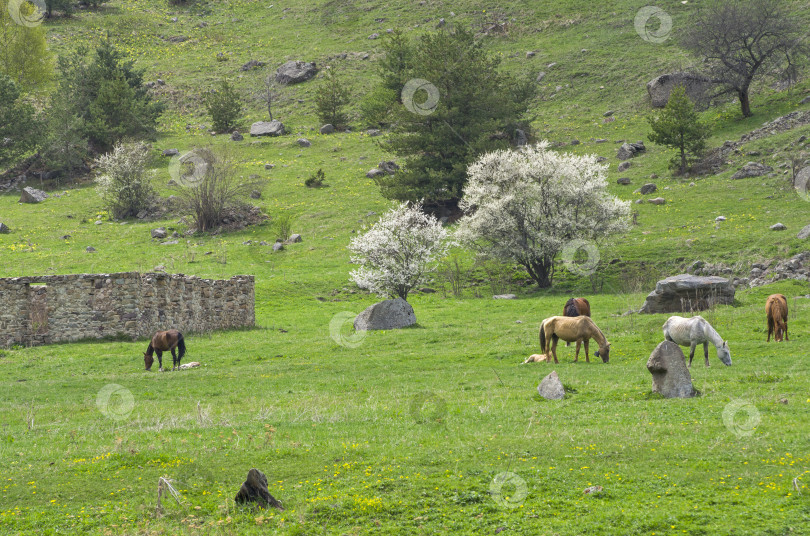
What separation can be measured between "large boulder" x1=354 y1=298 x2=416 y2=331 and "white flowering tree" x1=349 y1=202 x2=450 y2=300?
8.22 metres

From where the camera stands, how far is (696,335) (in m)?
22.2

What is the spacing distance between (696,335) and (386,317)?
1663cm

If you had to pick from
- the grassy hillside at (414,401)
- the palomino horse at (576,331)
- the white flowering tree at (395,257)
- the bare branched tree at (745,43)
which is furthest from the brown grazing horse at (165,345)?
the bare branched tree at (745,43)

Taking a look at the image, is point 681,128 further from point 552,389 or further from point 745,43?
point 552,389

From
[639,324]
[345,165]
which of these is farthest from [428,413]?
[345,165]

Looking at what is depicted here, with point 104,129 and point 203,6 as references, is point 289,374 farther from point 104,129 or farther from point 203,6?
point 203,6

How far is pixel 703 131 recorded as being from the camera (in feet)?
193

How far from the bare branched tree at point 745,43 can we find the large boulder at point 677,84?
4.84ft

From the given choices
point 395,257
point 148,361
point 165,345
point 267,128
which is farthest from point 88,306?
point 267,128

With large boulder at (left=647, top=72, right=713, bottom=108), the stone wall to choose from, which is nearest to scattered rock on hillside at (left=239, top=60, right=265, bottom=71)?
large boulder at (left=647, top=72, right=713, bottom=108)

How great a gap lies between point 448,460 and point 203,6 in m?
124

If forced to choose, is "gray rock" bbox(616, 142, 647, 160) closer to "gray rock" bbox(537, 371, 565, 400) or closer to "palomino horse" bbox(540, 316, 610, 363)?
"palomino horse" bbox(540, 316, 610, 363)

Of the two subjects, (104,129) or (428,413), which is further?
(104,129)

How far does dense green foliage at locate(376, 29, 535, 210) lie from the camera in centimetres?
6106
